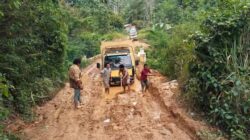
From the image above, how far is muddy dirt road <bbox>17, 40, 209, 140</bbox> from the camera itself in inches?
402

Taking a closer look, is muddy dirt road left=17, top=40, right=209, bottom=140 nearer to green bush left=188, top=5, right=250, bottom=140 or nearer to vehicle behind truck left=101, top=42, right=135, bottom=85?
vehicle behind truck left=101, top=42, right=135, bottom=85

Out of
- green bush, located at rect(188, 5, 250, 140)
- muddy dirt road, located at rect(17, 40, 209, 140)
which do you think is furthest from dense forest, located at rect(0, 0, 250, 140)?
muddy dirt road, located at rect(17, 40, 209, 140)

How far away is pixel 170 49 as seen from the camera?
1841 cm

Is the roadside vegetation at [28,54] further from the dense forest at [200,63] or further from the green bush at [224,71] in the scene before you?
the green bush at [224,71]

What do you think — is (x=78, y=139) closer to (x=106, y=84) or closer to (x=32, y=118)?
(x=32, y=118)

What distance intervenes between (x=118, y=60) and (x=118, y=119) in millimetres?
6089

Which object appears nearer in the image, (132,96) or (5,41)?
(5,41)

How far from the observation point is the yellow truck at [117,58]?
54.6 ft

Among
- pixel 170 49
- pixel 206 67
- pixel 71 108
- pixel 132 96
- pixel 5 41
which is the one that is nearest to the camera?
pixel 5 41

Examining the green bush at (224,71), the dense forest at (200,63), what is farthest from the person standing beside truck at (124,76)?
the green bush at (224,71)

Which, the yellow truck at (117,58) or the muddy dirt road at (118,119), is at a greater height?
the yellow truck at (117,58)

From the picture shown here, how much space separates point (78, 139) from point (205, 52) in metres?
Result: 4.53

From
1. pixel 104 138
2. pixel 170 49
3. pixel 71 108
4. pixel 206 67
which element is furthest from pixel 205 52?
pixel 170 49

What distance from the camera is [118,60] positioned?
1761 cm
